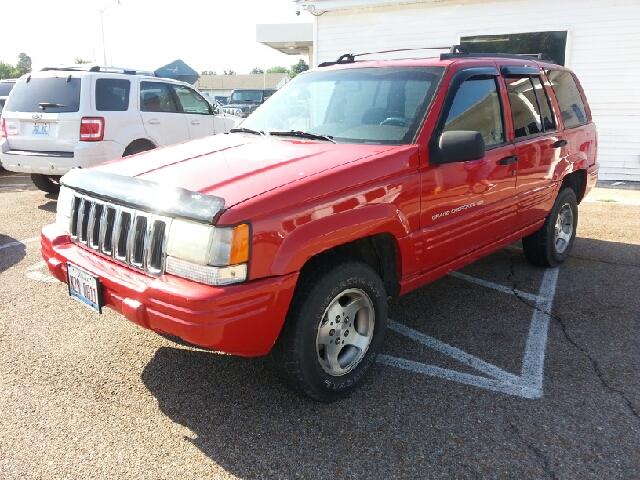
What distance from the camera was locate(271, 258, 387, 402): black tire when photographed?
273cm

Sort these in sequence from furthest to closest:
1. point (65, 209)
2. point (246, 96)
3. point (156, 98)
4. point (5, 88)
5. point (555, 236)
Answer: point (246, 96) → point (5, 88) → point (156, 98) → point (555, 236) → point (65, 209)

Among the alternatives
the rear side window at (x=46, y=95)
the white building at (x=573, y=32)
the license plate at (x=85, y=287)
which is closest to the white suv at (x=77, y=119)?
the rear side window at (x=46, y=95)

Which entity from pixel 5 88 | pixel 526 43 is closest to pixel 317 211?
pixel 526 43

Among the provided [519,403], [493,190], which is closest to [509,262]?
[493,190]

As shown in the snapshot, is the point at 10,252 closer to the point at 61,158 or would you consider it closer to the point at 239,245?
the point at 61,158

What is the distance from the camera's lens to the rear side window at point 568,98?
196 inches

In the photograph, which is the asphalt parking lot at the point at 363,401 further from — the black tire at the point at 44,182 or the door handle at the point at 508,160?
the black tire at the point at 44,182

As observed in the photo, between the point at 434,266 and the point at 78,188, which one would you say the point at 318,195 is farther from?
the point at 78,188

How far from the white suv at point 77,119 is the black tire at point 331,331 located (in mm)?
5360

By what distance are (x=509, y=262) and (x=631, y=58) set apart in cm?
659

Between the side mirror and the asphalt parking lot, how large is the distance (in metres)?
1.26

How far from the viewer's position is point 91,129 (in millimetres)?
7195

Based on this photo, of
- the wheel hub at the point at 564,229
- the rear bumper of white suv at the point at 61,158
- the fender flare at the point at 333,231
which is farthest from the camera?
the rear bumper of white suv at the point at 61,158

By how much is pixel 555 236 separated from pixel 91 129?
5.76 metres
